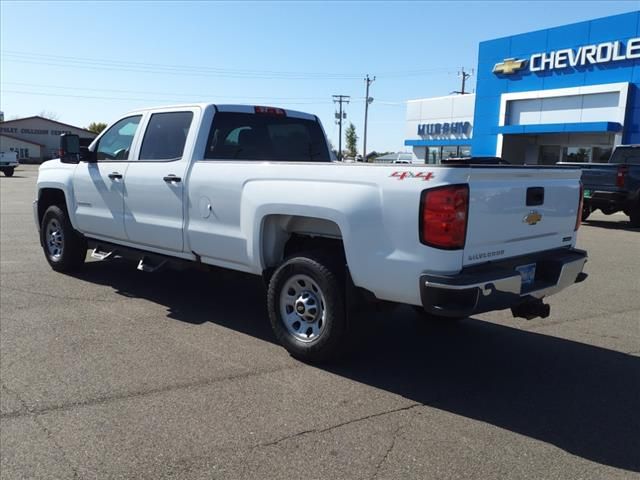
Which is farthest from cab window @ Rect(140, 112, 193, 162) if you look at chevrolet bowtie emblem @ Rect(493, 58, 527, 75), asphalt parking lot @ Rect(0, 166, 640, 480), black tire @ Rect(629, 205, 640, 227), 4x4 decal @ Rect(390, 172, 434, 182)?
chevrolet bowtie emblem @ Rect(493, 58, 527, 75)

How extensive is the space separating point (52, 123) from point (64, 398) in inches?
3683

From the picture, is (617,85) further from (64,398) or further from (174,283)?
(64,398)

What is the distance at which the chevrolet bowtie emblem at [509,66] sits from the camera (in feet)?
95.5

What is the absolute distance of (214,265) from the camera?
5.49 meters

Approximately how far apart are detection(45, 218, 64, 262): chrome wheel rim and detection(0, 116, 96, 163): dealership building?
75.7 m

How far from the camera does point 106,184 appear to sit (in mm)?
6586

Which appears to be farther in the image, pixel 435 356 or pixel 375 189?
pixel 435 356

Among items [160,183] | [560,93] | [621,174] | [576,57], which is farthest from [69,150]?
[560,93]

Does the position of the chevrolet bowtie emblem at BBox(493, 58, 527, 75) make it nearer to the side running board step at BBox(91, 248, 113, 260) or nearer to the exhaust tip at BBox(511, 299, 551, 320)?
the side running board step at BBox(91, 248, 113, 260)

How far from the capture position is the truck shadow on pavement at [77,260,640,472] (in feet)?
12.1

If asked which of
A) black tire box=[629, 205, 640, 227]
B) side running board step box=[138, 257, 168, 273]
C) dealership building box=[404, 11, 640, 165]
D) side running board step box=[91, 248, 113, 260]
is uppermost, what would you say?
dealership building box=[404, 11, 640, 165]

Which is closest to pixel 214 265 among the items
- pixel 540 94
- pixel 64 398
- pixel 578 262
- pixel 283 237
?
pixel 283 237

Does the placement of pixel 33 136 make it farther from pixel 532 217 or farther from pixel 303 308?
pixel 532 217

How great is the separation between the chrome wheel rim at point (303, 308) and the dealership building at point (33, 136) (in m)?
79.8
